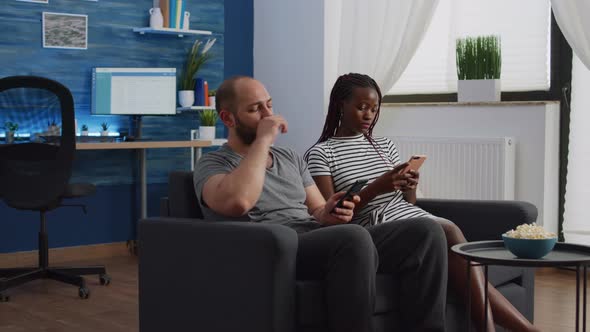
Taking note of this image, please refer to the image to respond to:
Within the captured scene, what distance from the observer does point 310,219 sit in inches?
117

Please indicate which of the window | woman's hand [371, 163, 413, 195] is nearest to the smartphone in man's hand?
woman's hand [371, 163, 413, 195]

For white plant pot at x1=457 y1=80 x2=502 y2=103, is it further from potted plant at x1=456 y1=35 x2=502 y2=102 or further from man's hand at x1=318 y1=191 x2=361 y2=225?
man's hand at x1=318 y1=191 x2=361 y2=225

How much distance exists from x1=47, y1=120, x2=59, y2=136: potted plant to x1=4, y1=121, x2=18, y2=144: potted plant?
16cm

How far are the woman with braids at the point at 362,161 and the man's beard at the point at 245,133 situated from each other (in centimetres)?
41

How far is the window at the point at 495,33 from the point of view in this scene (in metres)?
5.19

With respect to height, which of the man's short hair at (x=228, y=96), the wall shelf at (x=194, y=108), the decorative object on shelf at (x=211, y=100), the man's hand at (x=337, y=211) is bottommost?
the man's hand at (x=337, y=211)

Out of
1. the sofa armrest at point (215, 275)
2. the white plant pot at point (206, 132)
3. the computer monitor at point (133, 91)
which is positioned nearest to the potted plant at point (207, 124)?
the white plant pot at point (206, 132)

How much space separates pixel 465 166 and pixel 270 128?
269 centimetres

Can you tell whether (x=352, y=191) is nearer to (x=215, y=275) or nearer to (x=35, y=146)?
(x=215, y=275)

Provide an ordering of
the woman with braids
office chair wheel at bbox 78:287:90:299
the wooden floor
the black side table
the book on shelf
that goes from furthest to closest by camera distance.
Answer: the book on shelf → office chair wheel at bbox 78:287:90:299 → the wooden floor → the woman with braids → the black side table

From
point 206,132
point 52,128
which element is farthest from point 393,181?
point 206,132

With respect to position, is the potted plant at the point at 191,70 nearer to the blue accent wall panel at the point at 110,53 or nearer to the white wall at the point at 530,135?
the blue accent wall panel at the point at 110,53

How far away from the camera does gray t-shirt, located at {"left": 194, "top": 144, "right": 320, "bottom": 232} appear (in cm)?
282

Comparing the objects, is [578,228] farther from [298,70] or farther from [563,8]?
[298,70]
